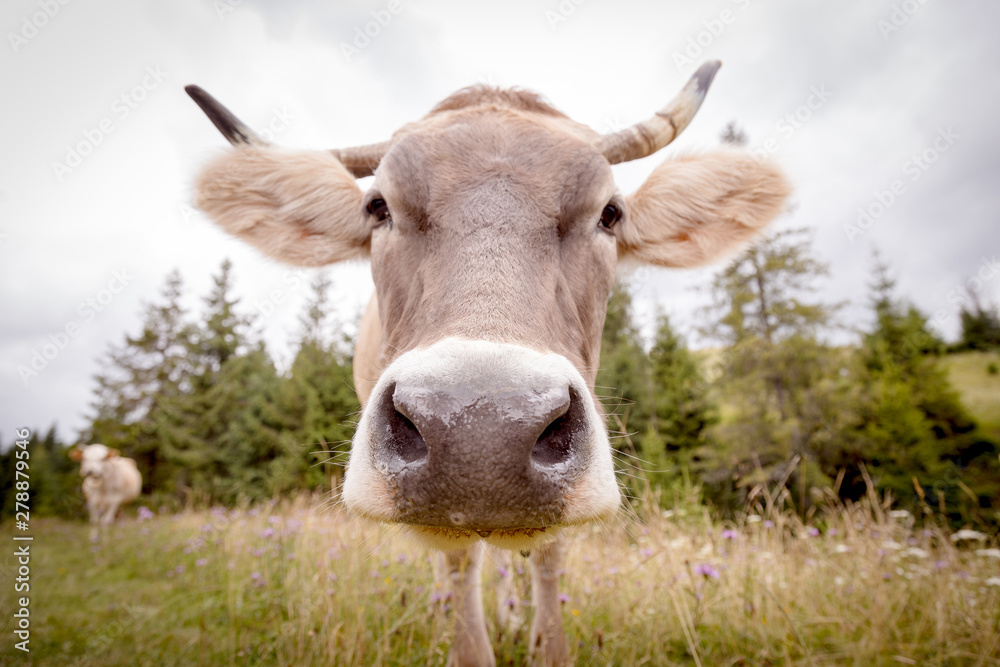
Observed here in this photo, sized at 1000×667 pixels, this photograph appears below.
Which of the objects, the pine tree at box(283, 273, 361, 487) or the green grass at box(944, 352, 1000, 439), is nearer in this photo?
the pine tree at box(283, 273, 361, 487)

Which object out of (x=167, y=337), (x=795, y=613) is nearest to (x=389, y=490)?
(x=795, y=613)

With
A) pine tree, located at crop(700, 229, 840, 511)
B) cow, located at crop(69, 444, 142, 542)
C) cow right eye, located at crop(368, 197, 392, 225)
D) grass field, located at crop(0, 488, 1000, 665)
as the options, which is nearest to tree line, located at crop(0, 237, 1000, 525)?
pine tree, located at crop(700, 229, 840, 511)

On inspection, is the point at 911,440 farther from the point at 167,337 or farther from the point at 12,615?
the point at 167,337

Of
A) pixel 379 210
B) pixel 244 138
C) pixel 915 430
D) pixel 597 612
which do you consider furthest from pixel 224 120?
pixel 915 430

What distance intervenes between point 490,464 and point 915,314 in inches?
1181

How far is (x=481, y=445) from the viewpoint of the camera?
1086mm

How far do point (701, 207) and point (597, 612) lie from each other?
279cm

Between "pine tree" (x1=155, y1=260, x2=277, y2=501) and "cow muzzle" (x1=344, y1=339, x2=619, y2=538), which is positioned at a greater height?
"pine tree" (x1=155, y1=260, x2=277, y2=501)

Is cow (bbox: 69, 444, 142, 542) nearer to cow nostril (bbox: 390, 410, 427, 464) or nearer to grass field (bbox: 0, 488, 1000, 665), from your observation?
grass field (bbox: 0, 488, 1000, 665)

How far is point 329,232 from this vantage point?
115 inches

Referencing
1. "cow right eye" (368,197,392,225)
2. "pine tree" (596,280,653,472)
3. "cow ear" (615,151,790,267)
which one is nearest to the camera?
"cow right eye" (368,197,392,225)

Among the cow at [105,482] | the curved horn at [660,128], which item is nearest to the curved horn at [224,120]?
the curved horn at [660,128]

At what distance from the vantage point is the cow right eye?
2.32 metres

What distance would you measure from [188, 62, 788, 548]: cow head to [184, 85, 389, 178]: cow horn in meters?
0.01
